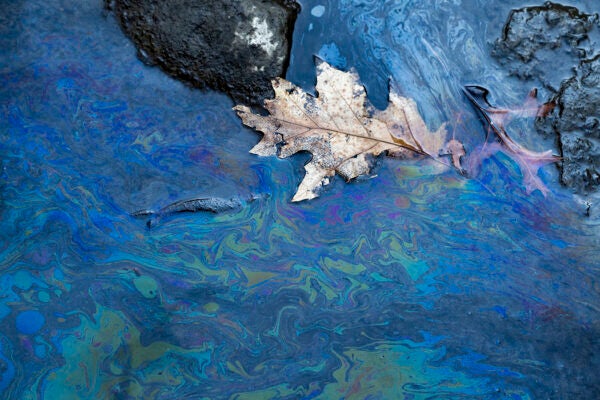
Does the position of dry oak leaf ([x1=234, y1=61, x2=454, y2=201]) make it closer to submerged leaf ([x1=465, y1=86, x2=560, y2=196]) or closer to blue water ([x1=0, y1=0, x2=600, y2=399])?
blue water ([x1=0, y1=0, x2=600, y2=399])

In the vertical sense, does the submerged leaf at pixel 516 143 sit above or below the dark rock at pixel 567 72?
below

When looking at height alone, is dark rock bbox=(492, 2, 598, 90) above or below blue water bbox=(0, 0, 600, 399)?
above

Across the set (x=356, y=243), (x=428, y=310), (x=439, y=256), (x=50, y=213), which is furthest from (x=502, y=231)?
(x=50, y=213)

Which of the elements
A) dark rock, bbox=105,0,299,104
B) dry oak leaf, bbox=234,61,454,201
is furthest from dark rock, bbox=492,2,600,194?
dark rock, bbox=105,0,299,104

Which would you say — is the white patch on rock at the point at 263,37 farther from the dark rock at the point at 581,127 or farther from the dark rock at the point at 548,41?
the dark rock at the point at 581,127

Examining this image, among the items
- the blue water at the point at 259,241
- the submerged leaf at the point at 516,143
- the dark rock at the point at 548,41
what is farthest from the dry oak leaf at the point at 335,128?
the dark rock at the point at 548,41

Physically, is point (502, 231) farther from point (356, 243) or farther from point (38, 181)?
point (38, 181)

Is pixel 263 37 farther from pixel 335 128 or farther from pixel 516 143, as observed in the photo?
pixel 516 143
